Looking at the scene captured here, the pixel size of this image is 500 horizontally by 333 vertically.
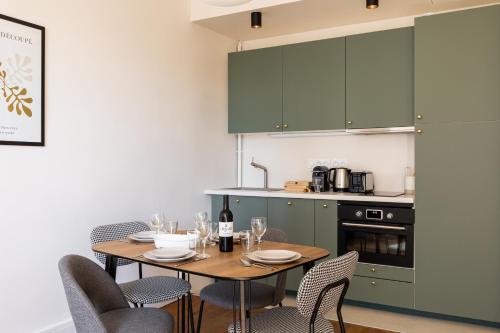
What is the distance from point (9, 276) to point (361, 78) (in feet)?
9.56

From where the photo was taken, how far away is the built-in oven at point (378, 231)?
3488 mm

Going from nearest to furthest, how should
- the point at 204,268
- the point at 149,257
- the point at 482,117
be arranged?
the point at 204,268 → the point at 149,257 → the point at 482,117

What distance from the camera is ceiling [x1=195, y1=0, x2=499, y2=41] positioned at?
3.65m

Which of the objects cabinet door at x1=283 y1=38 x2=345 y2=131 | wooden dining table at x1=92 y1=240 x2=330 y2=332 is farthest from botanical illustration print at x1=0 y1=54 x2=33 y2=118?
cabinet door at x1=283 y1=38 x2=345 y2=131

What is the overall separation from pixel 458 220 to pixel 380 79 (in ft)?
4.10

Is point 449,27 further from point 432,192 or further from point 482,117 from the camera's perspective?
point 432,192

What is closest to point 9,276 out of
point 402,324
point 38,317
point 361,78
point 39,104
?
point 38,317

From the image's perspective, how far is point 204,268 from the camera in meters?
1.90

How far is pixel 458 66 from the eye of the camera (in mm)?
3314

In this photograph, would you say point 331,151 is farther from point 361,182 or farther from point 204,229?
point 204,229

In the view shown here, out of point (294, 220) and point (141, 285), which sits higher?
point (294, 220)

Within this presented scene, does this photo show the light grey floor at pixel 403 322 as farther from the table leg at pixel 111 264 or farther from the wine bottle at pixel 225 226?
the table leg at pixel 111 264

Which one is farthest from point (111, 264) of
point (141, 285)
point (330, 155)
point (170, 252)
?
point (330, 155)

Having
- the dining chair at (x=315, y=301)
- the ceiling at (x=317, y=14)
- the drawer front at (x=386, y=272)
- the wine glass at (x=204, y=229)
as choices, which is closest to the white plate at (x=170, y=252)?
the wine glass at (x=204, y=229)
